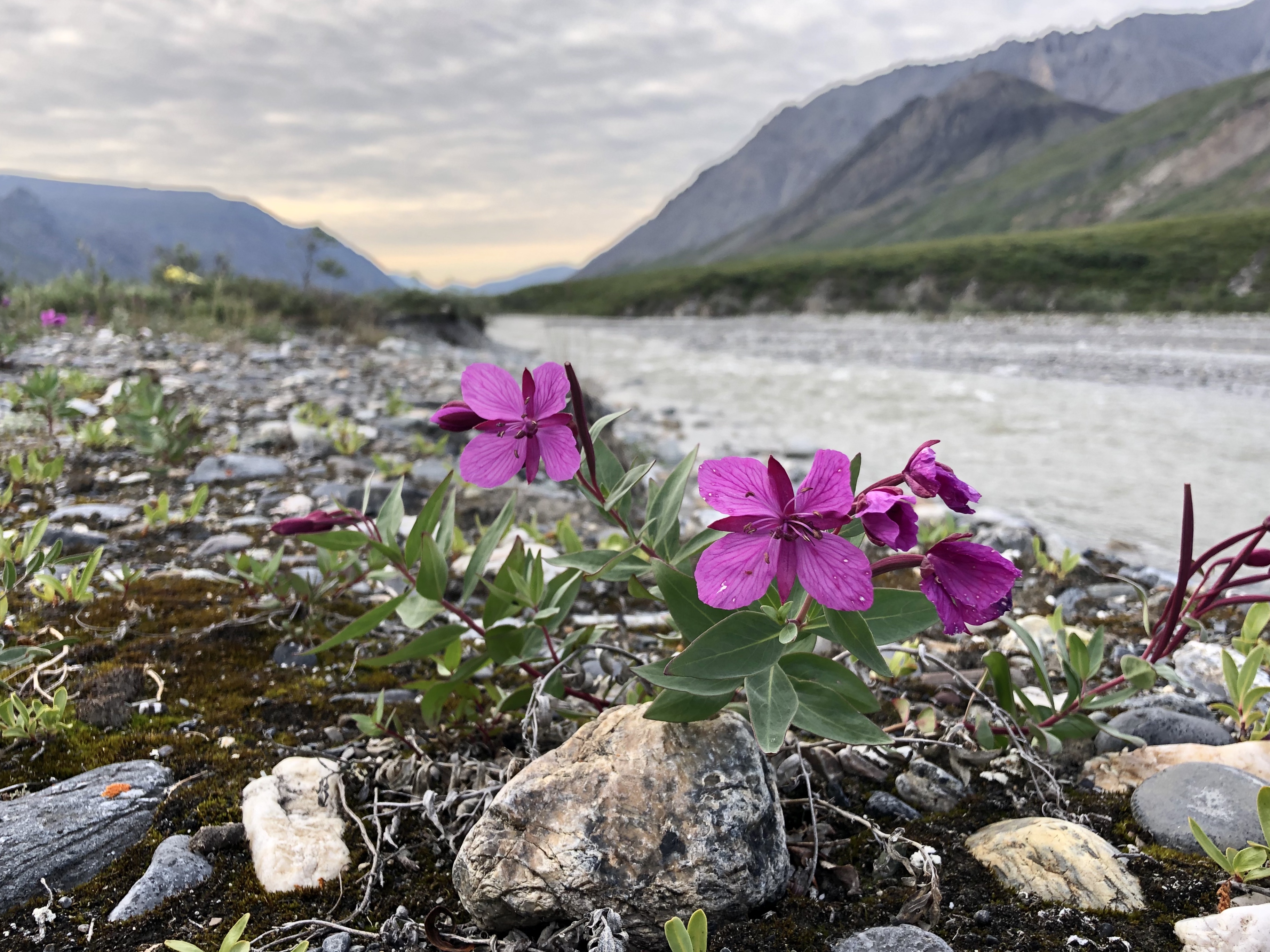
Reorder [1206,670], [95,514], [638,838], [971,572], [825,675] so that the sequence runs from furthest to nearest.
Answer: [95,514] → [1206,670] → [825,675] → [638,838] → [971,572]

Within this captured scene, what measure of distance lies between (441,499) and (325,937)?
1.05 meters

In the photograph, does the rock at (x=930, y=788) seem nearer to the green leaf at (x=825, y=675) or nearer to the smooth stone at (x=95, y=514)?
the green leaf at (x=825, y=675)

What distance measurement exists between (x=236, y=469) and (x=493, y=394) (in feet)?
15.2

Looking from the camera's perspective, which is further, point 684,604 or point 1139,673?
point 1139,673

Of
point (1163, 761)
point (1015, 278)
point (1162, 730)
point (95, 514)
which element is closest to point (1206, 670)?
point (1162, 730)

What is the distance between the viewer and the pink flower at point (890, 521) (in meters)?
1.23

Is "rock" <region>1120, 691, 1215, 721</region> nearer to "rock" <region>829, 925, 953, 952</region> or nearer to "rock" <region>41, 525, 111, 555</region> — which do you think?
"rock" <region>829, 925, 953, 952</region>

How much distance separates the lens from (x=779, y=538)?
1.31 meters

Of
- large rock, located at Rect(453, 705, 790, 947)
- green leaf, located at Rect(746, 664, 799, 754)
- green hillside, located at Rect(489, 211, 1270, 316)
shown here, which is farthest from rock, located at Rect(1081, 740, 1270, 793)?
green hillside, located at Rect(489, 211, 1270, 316)

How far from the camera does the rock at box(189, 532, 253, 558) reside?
396 cm

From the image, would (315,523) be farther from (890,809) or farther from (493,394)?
(890,809)

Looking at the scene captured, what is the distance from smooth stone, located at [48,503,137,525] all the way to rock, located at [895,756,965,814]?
173 inches

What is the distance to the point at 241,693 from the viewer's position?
101 inches

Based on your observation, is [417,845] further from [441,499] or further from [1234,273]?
[1234,273]
